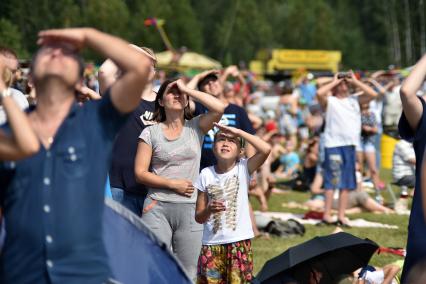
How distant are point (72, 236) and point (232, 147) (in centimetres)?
285

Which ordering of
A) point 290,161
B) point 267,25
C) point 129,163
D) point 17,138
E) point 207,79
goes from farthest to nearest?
point 267,25 < point 290,161 < point 207,79 < point 129,163 < point 17,138

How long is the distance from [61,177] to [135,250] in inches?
41.4

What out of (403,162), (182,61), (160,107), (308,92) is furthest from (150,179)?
(182,61)

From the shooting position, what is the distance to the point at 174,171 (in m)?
6.32

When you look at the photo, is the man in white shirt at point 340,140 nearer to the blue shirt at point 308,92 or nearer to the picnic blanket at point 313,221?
the picnic blanket at point 313,221

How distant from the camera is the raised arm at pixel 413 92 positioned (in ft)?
15.1

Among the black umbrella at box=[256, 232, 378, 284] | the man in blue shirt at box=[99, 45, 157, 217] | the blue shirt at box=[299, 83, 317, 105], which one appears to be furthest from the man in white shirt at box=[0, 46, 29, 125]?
the blue shirt at box=[299, 83, 317, 105]

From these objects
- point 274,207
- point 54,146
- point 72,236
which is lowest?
point 274,207

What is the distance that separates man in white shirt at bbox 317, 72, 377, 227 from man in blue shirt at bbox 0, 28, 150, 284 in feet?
25.4

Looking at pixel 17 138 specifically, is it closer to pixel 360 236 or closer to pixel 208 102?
pixel 208 102

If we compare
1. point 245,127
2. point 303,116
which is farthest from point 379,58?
point 245,127

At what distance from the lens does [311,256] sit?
19.0 feet

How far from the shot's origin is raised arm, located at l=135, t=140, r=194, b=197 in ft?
20.3

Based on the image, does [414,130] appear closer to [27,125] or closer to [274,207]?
[27,125]
